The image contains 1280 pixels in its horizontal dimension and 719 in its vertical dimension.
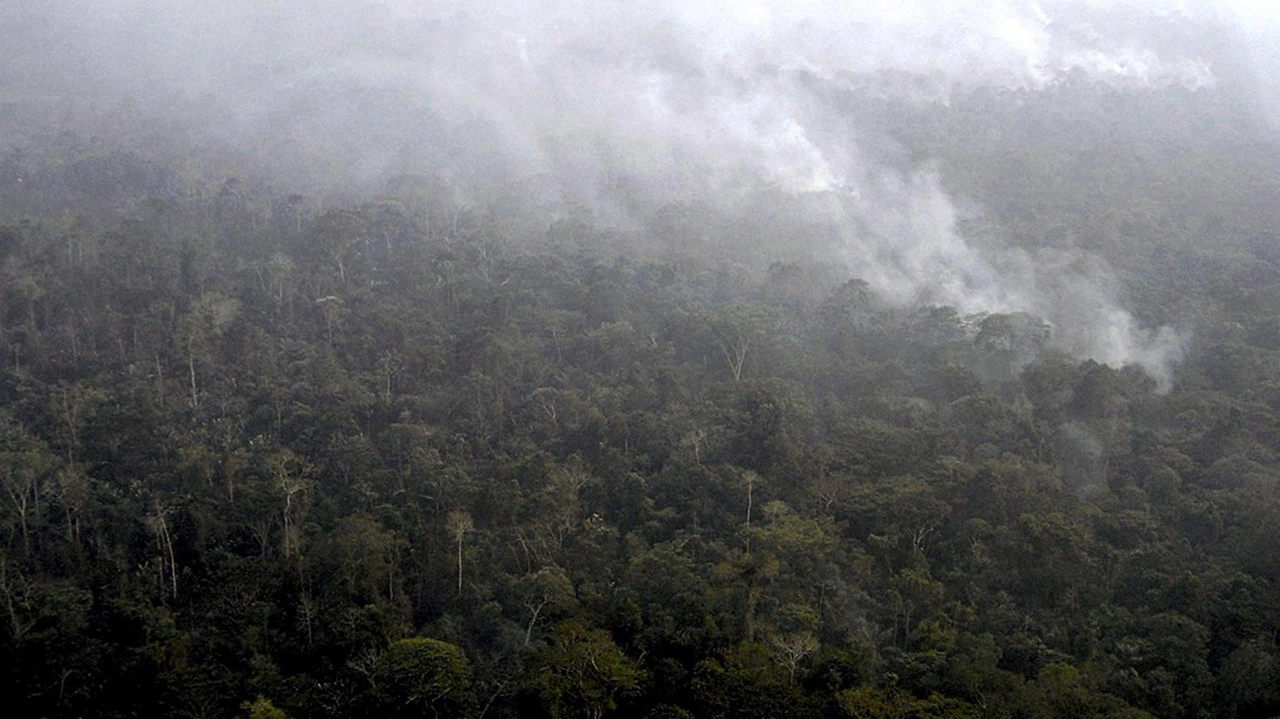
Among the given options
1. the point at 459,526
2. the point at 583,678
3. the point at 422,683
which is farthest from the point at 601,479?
the point at 422,683

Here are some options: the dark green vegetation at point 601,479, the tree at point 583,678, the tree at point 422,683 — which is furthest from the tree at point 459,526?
the tree at point 583,678

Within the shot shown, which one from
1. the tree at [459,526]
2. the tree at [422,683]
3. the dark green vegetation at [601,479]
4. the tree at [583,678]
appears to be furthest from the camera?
the tree at [459,526]

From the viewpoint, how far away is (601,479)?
34031mm

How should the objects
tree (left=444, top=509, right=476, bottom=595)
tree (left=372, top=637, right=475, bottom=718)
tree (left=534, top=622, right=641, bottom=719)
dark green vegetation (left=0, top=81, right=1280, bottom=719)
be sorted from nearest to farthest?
tree (left=534, top=622, right=641, bottom=719) < tree (left=372, top=637, right=475, bottom=718) < dark green vegetation (left=0, top=81, right=1280, bottom=719) < tree (left=444, top=509, right=476, bottom=595)

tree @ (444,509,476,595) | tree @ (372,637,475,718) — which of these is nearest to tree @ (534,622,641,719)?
tree @ (372,637,475,718)

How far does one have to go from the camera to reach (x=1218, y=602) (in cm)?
2611

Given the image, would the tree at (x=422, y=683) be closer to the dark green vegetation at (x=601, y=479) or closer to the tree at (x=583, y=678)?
the dark green vegetation at (x=601, y=479)

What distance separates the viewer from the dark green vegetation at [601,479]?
23641mm

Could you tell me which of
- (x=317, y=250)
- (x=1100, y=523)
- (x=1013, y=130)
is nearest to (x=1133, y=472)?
(x=1100, y=523)

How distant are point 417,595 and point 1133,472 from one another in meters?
23.3

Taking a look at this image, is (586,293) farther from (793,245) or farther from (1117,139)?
(1117,139)

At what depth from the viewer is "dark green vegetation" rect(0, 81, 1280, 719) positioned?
23.6 metres

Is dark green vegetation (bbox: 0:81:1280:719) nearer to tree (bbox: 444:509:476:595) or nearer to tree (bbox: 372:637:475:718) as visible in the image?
tree (bbox: 372:637:475:718)

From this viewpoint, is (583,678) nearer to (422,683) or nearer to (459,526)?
(422,683)
